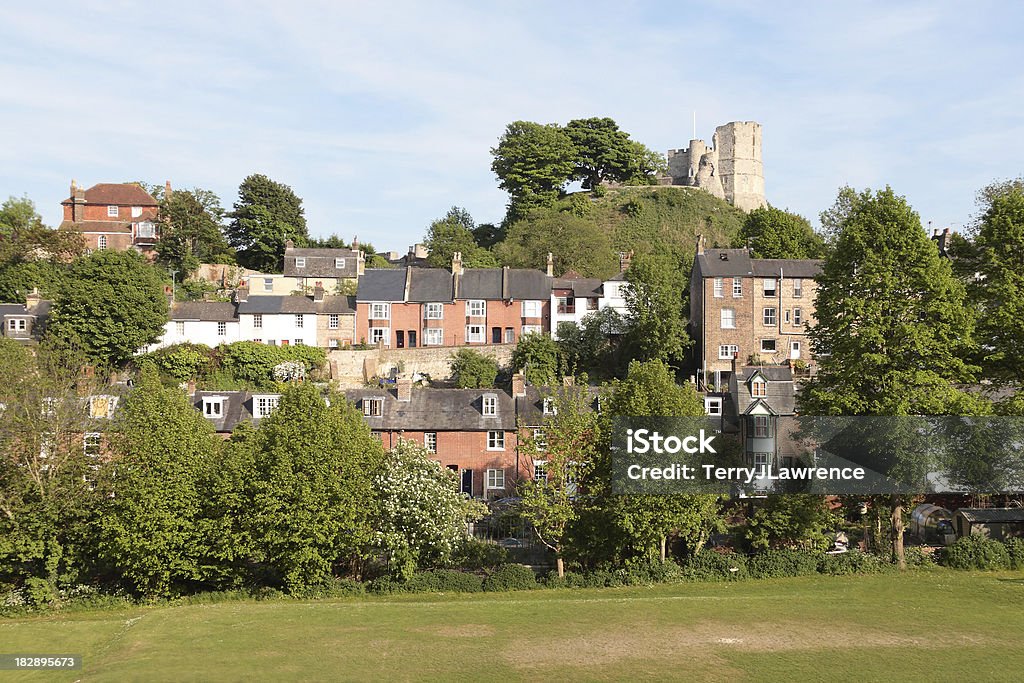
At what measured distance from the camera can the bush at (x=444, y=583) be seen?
37312mm

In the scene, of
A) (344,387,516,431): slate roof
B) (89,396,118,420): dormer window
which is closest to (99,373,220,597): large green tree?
(89,396,118,420): dormer window

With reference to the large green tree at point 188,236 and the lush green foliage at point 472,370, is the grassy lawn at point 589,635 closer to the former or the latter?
the lush green foliage at point 472,370

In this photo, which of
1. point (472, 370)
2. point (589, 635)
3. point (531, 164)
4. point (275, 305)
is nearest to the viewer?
point (589, 635)

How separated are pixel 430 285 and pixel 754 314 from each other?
23.7m

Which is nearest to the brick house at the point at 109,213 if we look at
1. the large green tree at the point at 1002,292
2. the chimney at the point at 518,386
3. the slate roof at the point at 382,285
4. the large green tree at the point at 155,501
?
the slate roof at the point at 382,285

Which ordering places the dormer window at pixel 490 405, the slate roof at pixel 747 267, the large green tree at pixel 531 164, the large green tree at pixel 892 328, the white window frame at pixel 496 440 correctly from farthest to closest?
the large green tree at pixel 531 164 < the slate roof at pixel 747 267 < the dormer window at pixel 490 405 < the white window frame at pixel 496 440 < the large green tree at pixel 892 328

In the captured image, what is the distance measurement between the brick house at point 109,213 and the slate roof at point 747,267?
2047 inches

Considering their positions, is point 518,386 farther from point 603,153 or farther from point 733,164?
point 733,164

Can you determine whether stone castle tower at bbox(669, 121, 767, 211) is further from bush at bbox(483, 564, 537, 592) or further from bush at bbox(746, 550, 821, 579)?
bush at bbox(483, 564, 537, 592)

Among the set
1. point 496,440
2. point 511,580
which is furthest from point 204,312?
point 511,580

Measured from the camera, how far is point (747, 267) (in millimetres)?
66500

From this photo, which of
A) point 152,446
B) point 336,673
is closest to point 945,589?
point 336,673

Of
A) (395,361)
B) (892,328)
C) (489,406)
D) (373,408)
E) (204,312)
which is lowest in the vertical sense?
(373,408)

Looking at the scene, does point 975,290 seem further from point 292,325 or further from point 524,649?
point 292,325
